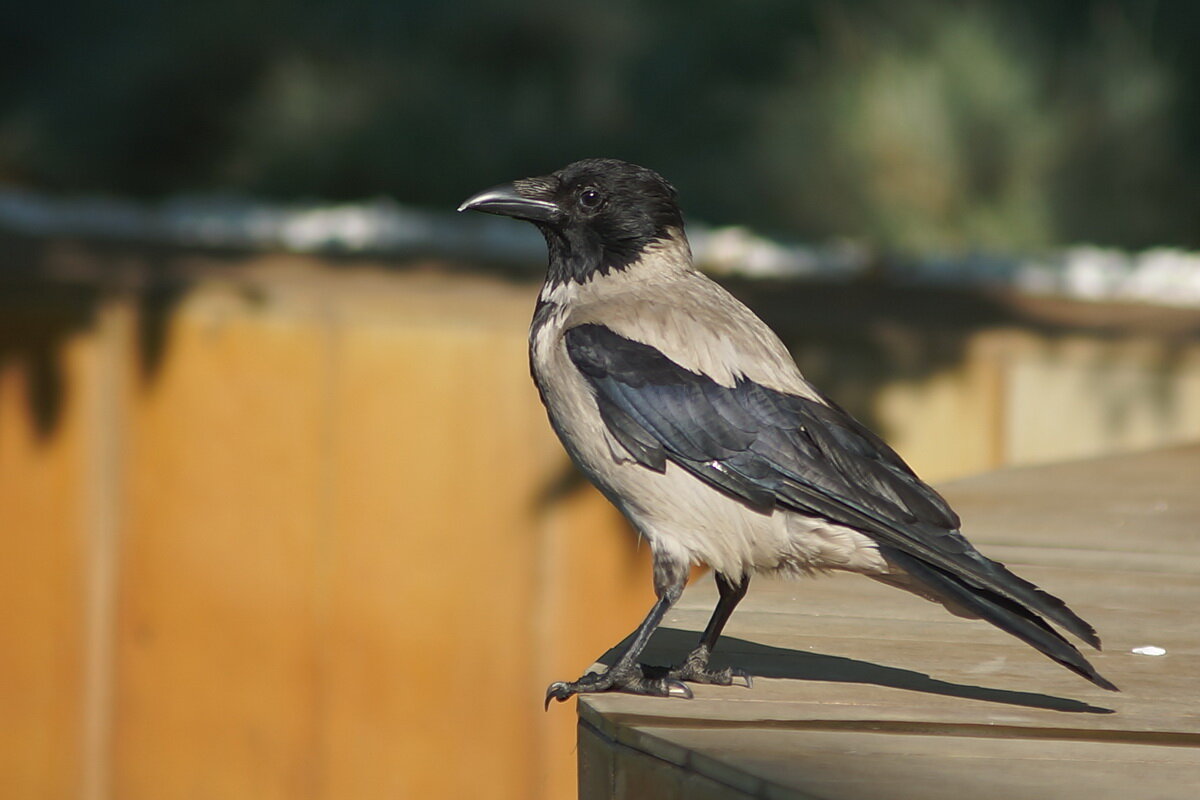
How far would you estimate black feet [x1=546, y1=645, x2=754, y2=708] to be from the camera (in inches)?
107

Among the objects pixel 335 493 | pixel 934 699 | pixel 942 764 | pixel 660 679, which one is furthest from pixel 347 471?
pixel 942 764

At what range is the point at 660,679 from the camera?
110 inches

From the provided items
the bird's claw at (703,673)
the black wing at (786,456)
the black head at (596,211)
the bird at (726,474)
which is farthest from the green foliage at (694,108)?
the bird's claw at (703,673)

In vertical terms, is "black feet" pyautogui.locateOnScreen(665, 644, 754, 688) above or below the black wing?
below

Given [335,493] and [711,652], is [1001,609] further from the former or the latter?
[335,493]

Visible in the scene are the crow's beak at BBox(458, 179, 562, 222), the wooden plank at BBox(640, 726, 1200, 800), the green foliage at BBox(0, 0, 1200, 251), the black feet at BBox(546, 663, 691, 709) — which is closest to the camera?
the wooden plank at BBox(640, 726, 1200, 800)

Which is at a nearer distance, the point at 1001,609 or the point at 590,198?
the point at 1001,609

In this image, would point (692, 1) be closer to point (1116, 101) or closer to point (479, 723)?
point (1116, 101)

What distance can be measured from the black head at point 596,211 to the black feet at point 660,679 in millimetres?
982

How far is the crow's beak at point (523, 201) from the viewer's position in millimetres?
3502

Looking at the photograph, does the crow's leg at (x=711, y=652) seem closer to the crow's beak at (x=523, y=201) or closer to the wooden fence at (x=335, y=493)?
the crow's beak at (x=523, y=201)

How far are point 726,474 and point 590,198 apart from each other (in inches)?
34.2

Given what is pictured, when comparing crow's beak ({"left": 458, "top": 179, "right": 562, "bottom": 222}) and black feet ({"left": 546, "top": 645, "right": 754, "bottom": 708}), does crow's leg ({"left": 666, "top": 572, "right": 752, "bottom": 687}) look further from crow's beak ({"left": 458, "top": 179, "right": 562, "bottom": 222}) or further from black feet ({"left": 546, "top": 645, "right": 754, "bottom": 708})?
crow's beak ({"left": 458, "top": 179, "right": 562, "bottom": 222})

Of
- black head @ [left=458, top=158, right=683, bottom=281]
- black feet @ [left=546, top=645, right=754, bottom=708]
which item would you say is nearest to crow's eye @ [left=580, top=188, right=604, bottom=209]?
black head @ [left=458, top=158, right=683, bottom=281]
